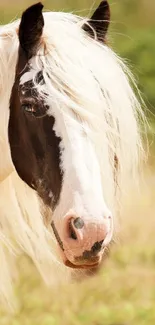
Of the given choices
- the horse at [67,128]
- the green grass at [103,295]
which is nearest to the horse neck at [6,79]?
the horse at [67,128]

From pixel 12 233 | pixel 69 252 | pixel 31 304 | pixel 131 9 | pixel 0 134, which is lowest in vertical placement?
pixel 131 9

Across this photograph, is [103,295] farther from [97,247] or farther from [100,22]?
[97,247]

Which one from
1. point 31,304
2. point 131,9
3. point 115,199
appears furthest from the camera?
point 131,9

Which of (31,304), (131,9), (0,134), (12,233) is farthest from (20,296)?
(131,9)

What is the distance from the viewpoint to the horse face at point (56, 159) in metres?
2.49

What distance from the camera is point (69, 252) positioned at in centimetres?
256

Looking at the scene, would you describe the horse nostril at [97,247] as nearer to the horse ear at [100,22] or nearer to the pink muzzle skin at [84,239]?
the pink muzzle skin at [84,239]

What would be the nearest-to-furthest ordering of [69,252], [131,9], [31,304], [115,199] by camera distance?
[69,252]
[115,199]
[31,304]
[131,9]

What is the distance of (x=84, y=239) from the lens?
2475mm

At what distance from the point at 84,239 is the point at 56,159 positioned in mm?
298

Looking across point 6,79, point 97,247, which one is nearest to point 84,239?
point 97,247

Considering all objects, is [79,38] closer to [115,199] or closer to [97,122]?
[97,122]

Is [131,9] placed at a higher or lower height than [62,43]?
lower

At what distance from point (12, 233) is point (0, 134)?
463 millimetres
